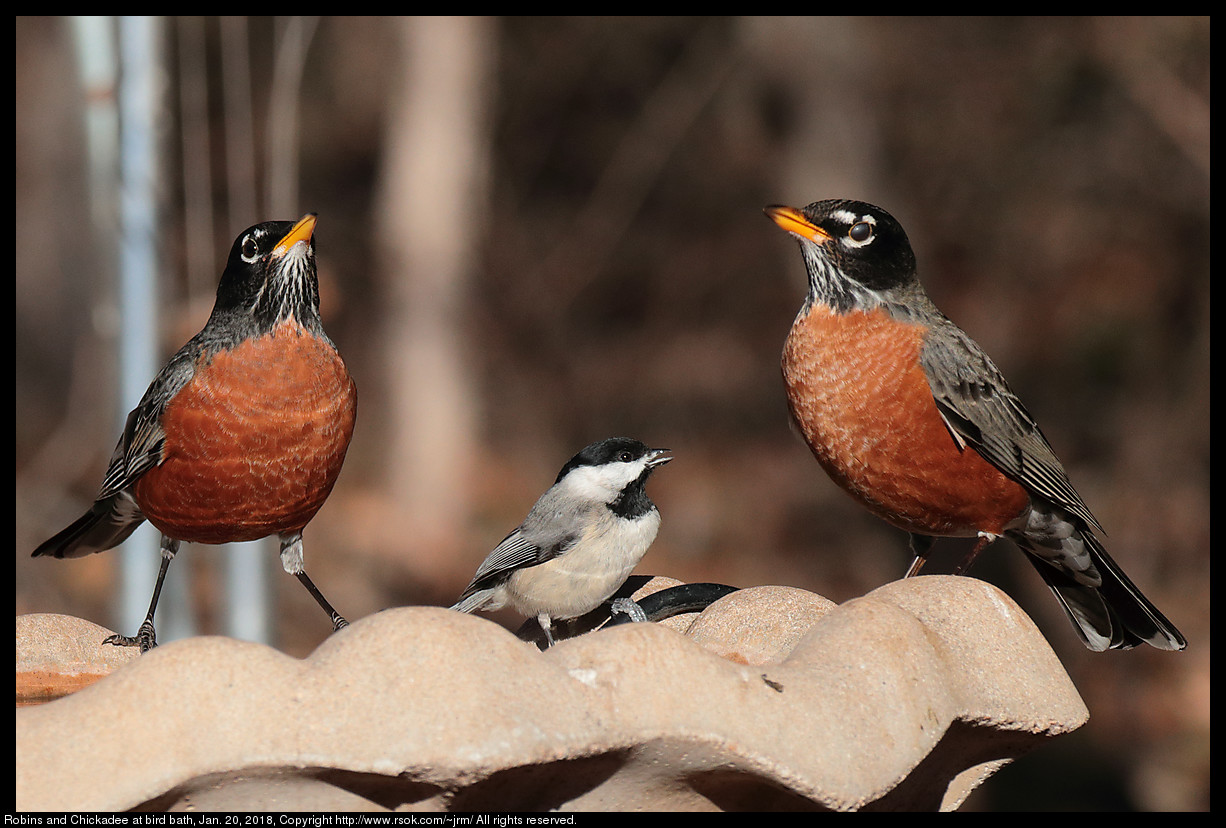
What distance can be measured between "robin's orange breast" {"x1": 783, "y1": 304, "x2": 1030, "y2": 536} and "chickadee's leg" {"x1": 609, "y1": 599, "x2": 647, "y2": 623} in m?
0.89

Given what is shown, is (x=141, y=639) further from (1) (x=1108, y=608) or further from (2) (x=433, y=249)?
(2) (x=433, y=249)

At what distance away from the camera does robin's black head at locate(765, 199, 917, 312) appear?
4.88 meters

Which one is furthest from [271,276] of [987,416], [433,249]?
[433,249]

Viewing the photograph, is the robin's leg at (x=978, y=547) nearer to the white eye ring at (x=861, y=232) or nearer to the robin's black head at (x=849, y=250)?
the robin's black head at (x=849, y=250)

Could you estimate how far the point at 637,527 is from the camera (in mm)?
5012

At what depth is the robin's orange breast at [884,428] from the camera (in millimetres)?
Result: 4668

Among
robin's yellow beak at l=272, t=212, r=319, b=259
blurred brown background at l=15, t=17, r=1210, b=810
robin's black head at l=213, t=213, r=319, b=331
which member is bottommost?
blurred brown background at l=15, t=17, r=1210, b=810

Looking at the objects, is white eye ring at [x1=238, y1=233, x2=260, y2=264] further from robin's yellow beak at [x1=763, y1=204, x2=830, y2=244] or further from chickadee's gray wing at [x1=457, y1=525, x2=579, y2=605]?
robin's yellow beak at [x1=763, y1=204, x2=830, y2=244]

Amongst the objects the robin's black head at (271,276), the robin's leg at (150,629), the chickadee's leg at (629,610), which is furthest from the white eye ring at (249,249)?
the chickadee's leg at (629,610)

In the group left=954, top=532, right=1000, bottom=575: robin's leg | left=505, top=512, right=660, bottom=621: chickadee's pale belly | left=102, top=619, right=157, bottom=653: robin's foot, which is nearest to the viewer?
left=102, top=619, right=157, bottom=653: robin's foot

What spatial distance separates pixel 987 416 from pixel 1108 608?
993 millimetres

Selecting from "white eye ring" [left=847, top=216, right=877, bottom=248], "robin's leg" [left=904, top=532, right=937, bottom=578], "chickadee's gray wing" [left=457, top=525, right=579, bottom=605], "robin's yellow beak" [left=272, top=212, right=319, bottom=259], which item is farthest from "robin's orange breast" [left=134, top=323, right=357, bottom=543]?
"robin's leg" [left=904, top=532, right=937, bottom=578]

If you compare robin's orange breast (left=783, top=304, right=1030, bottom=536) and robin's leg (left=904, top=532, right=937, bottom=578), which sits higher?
robin's orange breast (left=783, top=304, right=1030, bottom=536)

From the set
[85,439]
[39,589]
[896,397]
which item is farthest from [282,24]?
[896,397]
